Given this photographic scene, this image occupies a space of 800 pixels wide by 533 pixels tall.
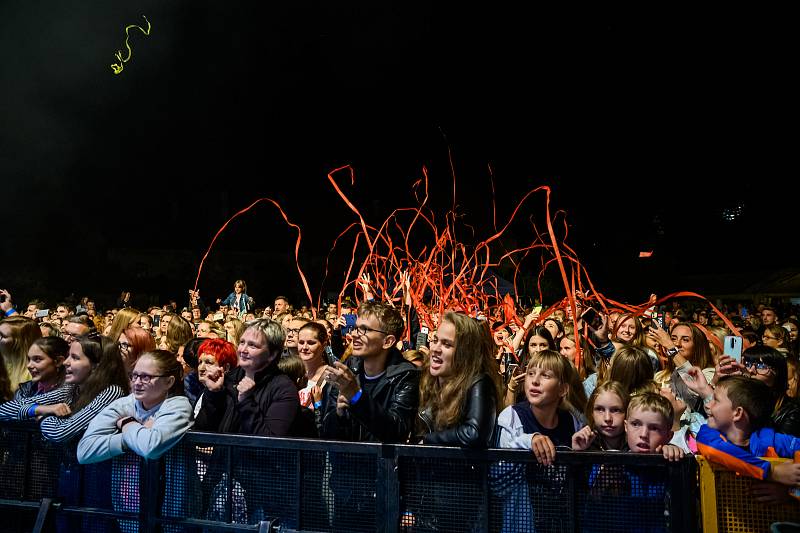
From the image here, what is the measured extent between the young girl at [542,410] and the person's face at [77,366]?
111 inches

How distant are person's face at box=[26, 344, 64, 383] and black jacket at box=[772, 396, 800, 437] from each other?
499 cm

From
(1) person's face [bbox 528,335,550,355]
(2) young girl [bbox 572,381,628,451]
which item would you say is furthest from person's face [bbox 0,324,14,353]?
(2) young girl [bbox 572,381,628,451]

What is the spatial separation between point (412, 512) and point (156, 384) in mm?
1771

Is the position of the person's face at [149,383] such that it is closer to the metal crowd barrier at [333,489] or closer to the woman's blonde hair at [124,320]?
the metal crowd barrier at [333,489]

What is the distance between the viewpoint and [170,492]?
388 centimetres

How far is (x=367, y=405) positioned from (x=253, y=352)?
1.06m

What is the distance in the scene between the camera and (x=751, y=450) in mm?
3693

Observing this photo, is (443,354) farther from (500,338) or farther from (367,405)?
(500,338)

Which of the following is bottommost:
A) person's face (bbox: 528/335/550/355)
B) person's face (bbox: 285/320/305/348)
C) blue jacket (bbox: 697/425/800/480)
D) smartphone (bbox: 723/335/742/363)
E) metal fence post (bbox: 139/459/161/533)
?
metal fence post (bbox: 139/459/161/533)

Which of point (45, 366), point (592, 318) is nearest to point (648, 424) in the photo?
point (45, 366)

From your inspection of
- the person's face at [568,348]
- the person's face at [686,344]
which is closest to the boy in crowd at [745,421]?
the person's face at [686,344]

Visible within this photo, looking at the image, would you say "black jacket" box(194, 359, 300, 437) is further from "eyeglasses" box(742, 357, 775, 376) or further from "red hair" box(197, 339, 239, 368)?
"eyeglasses" box(742, 357, 775, 376)

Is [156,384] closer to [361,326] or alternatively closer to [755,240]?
[361,326]

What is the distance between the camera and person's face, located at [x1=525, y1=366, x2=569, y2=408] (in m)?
4.12
